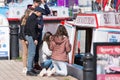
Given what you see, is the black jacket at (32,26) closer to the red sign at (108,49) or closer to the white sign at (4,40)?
the red sign at (108,49)

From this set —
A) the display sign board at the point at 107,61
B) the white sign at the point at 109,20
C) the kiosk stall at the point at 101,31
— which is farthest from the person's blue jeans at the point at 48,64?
the display sign board at the point at 107,61

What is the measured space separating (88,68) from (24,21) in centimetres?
344

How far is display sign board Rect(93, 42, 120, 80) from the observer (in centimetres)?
882

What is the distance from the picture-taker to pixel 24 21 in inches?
460

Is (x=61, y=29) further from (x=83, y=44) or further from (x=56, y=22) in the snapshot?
(x=56, y=22)

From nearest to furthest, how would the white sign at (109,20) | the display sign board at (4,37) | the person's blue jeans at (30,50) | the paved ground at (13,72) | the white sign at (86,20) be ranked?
the white sign at (109,20) < the white sign at (86,20) < the paved ground at (13,72) < the person's blue jeans at (30,50) < the display sign board at (4,37)

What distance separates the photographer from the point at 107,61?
29.3 ft

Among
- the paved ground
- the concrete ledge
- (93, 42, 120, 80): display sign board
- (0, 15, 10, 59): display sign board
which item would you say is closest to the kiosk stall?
(93, 42, 120, 80): display sign board

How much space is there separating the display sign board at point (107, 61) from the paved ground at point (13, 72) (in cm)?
218

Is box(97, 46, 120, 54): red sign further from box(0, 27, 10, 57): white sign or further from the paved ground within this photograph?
box(0, 27, 10, 57): white sign

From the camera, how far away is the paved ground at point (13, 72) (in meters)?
11.2

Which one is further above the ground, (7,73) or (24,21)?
(24,21)

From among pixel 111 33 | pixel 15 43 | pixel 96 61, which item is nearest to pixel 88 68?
pixel 96 61

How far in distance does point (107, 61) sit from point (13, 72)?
3853 mm
